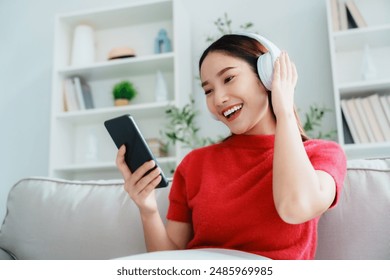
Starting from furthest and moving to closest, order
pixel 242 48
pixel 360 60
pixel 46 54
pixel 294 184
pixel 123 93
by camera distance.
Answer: pixel 46 54, pixel 123 93, pixel 360 60, pixel 242 48, pixel 294 184

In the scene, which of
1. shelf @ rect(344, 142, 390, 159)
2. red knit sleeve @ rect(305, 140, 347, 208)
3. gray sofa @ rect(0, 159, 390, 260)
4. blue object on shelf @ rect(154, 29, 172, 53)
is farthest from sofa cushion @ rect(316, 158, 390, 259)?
blue object on shelf @ rect(154, 29, 172, 53)

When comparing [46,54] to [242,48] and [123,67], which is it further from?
Answer: [242,48]

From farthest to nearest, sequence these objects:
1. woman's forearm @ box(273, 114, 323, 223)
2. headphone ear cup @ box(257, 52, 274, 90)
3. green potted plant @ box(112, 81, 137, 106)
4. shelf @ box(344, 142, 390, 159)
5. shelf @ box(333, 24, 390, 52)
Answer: green potted plant @ box(112, 81, 137, 106), shelf @ box(333, 24, 390, 52), shelf @ box(344, 142, 390, 159), headphone ear cup @ box(257, 52, 274, 90), woman's forearm @ box(273, 114, 323, 223)

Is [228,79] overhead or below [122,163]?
overhead

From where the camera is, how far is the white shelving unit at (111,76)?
2406 millimetres

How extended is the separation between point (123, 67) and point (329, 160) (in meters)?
1.88

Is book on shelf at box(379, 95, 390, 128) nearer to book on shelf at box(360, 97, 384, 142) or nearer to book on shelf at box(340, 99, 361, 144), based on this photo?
book on shelf at box(360, 97, 384, 142)

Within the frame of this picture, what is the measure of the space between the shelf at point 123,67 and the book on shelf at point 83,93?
1.7 inches

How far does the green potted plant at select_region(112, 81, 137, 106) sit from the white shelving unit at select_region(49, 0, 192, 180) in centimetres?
6

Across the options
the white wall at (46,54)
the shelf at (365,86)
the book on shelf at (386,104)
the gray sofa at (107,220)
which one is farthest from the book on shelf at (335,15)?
the gray sofa at (107,220)

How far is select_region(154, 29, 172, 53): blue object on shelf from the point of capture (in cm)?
250

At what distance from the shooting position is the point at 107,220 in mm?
1082

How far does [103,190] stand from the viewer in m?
1.16

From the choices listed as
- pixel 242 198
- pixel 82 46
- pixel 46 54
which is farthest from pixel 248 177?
pixel 46 54
